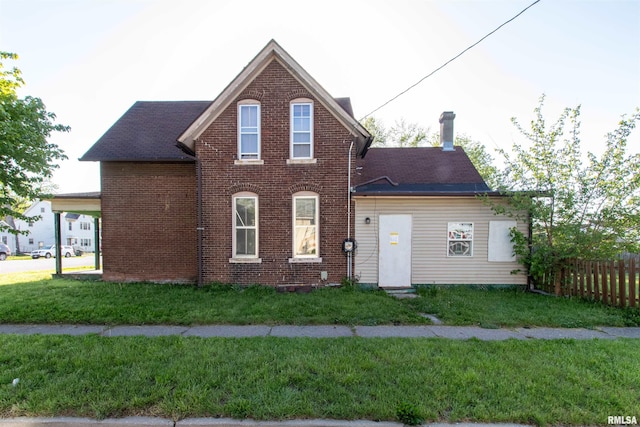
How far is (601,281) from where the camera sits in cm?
763

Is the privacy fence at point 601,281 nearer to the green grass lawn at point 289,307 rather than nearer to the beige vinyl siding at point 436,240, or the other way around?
the green grass lawn at point 289,307

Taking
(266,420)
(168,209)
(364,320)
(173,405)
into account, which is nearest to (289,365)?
(266,420)

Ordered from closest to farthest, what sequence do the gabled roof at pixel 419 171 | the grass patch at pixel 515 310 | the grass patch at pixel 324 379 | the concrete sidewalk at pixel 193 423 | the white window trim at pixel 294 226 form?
the concrete sidewalk at pixel 193 423, the grass patch at pixel 324 379, the grass patch at pixel 515 310, the white window trim at pixel 294 226, the gabled roof at pixel 419 171

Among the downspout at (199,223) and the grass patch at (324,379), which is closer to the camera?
the grass patch at (324,379)

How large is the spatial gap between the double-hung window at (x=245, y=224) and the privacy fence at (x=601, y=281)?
9319 mm

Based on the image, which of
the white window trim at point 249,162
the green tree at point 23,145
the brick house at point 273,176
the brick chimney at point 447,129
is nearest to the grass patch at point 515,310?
the brick house at point 273,176

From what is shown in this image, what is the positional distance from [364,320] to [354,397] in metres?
2.96

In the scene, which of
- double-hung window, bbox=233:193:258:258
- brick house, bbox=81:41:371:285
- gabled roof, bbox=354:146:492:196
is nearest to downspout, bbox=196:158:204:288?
brick house, bbox=81:41:371:285

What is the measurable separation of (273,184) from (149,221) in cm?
493

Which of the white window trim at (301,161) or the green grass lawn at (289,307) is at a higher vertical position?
the white window trim at (301,161)

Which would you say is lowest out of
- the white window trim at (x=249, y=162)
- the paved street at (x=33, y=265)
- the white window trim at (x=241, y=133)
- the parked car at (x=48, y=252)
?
the parked car at (x=48, y=252)

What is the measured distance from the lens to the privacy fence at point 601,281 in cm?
689

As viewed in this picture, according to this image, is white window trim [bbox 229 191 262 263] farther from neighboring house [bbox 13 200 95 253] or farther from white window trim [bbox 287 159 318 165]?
neighboring house [bbox 13 200 95 253]

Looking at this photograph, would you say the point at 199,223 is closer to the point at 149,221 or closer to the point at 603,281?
the point at 149,221
